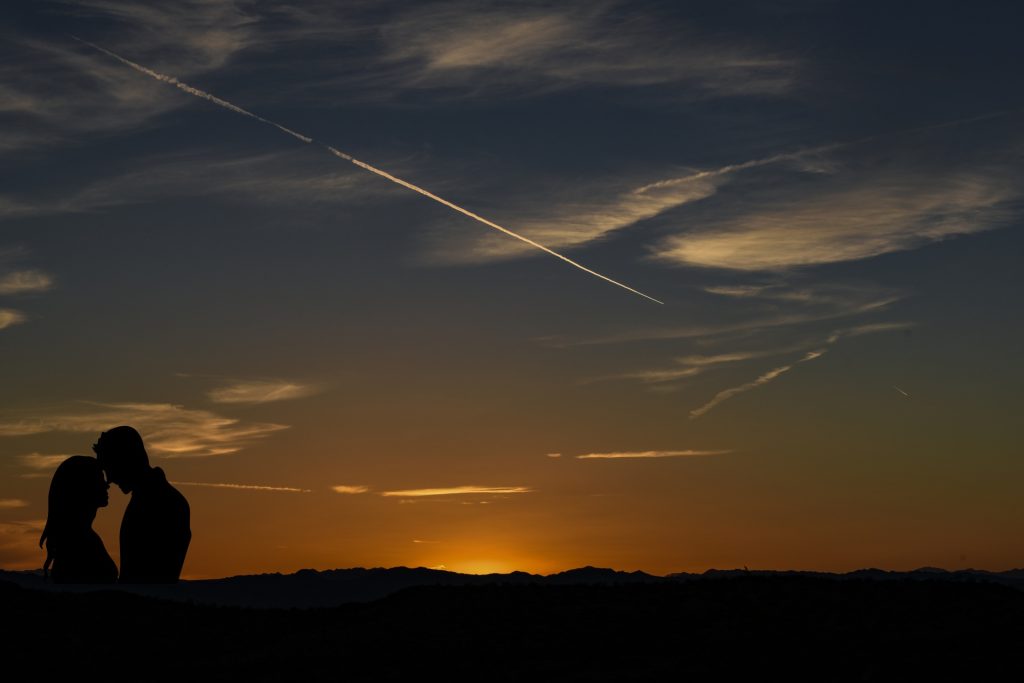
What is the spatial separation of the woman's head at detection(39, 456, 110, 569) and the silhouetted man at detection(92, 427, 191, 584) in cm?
42

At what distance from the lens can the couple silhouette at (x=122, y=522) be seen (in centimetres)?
3105

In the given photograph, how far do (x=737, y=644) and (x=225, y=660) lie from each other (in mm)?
9867

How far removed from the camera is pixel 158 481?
1237 inches

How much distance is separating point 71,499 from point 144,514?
199 centimetres

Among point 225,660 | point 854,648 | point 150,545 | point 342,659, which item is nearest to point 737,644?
point 854,648

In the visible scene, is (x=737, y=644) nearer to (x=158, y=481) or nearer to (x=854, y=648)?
(x=854, y=648)

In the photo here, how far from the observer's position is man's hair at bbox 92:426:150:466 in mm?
31359

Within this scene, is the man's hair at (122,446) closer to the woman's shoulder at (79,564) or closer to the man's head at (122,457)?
the man's head at (122,457)

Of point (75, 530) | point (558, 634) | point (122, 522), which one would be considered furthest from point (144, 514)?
point (558, 634)

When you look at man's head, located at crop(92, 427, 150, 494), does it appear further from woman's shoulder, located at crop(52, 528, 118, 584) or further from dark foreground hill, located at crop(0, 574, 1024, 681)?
dark foreground hill, located at crop(0, 574, 1024, 681)

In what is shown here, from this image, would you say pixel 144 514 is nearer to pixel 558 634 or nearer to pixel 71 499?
pixel 71 499

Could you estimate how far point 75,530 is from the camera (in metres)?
31.3

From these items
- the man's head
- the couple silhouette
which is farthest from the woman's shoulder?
the man's head

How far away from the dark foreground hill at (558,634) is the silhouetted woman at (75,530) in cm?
307
